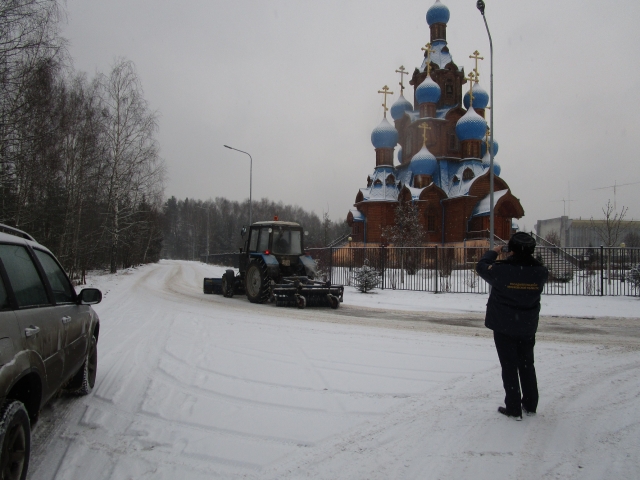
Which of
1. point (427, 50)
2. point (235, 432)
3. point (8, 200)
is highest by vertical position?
point (427, 50)

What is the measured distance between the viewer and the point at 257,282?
44.2 feet

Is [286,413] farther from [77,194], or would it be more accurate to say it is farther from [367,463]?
[77,194]

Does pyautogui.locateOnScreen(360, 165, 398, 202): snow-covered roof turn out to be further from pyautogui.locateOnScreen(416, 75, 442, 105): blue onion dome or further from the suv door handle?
the suv door handle

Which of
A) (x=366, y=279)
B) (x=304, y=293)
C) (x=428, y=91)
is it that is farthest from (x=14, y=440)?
(x=428, y=91)

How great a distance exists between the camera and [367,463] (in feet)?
10.6

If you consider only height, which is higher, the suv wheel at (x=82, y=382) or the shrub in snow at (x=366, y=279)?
the shrub in snow at (x=366, y=279)

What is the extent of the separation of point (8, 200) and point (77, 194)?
636cm

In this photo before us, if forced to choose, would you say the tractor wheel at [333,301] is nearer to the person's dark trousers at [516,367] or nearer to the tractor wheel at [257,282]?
the tractor wheel at [257,282]

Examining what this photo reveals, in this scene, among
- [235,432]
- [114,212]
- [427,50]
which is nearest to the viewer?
[235,432]

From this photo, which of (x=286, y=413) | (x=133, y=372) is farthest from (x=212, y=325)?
(x=286, y=413)

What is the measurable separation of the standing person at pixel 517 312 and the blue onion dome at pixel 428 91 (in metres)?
39.4

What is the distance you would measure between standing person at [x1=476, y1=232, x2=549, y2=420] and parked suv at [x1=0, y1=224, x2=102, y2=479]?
12.2 feet

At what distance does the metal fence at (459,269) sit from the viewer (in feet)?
52.8

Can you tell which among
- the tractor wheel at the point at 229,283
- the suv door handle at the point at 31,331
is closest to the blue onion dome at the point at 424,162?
the tractor wheel at the point at 229,283
